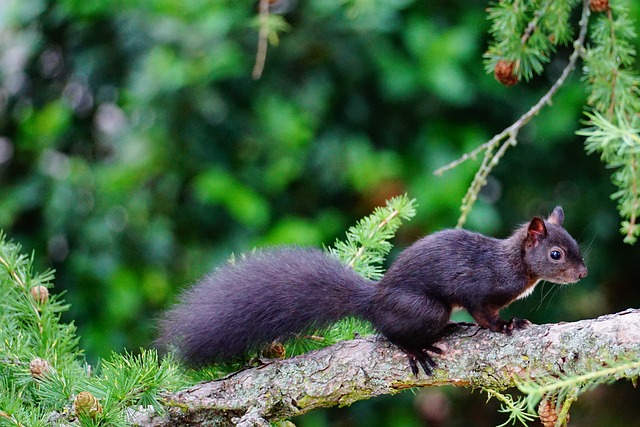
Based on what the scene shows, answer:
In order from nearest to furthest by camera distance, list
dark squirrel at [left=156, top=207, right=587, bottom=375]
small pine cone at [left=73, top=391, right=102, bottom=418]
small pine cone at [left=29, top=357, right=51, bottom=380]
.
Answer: small pine cone at [left=73, top=391, right=102, bottom=418] < small pine cone at [left=29, top=357, right=51, bottom=380] < dark squirrel at [left=156, top=207, right=587, bottom=375]

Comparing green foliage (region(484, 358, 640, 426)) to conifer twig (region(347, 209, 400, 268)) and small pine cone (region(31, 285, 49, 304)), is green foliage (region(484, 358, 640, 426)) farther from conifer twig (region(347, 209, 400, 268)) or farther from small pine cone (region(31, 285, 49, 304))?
small pine cone (region(31, 285, 49, 304))

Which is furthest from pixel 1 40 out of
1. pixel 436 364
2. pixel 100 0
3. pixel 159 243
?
pixel 436 364

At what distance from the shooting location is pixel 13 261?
1.44 meters

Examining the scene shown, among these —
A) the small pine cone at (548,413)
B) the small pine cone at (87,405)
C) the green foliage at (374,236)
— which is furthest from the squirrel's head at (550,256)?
the small pine cone at (87,405)

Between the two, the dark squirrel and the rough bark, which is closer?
the rough bark

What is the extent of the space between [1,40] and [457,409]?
86.8 inches

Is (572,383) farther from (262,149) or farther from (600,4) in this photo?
(262,149)

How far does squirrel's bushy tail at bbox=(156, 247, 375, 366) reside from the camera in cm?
141

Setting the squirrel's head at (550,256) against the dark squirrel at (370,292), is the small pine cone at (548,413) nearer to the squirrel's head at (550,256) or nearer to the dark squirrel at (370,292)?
the dark squirrel at (370,292)

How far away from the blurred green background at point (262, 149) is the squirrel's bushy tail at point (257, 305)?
3.28 feet

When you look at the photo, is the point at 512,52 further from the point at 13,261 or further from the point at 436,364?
the point at 13,261

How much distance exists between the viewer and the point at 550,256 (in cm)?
154

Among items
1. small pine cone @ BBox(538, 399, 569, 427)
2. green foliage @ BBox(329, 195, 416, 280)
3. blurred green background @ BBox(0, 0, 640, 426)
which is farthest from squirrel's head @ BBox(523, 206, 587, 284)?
blurred green background @ BBox(0, 0, 640, 426)

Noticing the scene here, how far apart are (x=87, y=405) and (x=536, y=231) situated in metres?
0.83
